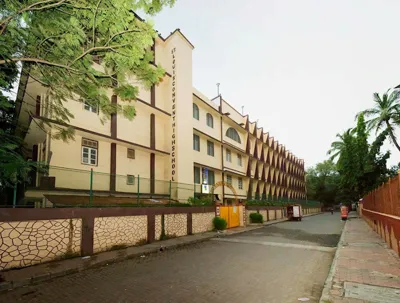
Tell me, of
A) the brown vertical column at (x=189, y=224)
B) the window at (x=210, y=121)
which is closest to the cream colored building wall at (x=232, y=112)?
the window at (x=210, y=121)

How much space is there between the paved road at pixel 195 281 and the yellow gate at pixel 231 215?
10.1 m

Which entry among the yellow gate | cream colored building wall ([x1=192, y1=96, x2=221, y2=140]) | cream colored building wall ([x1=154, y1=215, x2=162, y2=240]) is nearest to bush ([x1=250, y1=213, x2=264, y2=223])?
the yellow gate

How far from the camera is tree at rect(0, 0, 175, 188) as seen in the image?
5.27 metres

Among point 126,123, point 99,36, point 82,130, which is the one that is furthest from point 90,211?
point 126,123

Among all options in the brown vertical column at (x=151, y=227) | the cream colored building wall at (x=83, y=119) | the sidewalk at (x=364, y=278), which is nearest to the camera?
the sidewalk at (x=364, y=278)

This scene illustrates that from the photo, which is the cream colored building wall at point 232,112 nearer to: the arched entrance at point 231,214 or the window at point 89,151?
the arched entrance at point 231,214

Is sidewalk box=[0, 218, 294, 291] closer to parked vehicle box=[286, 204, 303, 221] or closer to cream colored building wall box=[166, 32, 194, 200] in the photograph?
cream colored building wall box=[166, 32, 194, 200]

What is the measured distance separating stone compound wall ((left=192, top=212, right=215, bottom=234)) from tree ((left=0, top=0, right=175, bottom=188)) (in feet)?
37.3

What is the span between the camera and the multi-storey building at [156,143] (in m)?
12.4

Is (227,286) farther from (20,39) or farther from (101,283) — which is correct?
(20,39)

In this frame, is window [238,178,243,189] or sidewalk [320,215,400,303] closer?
sidewalk [320,215,400,303]

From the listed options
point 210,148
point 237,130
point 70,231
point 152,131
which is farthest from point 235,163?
point 70,231

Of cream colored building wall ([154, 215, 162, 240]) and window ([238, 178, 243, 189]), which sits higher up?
window ([238, 178, 243, 189])

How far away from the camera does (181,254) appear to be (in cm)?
1037
